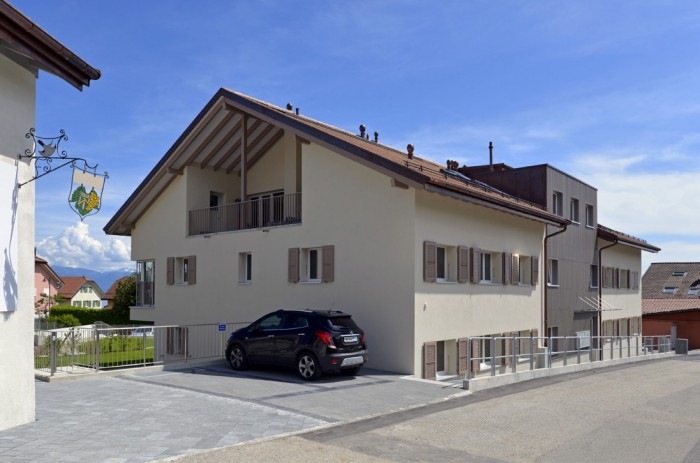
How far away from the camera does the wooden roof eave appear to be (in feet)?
50.9

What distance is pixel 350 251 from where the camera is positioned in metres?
16.8

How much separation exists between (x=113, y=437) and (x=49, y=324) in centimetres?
2645

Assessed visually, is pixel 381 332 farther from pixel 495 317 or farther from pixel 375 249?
pixel 495 317

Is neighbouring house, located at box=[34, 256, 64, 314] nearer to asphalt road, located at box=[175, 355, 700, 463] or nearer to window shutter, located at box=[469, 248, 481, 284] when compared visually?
window shutter, located at box=[469, 248, 481, 284]

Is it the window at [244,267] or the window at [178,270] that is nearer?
the window at [244,267]

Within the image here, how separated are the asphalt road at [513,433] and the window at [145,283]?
555 inches

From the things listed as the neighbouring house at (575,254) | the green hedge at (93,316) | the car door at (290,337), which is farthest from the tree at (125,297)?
the car door at (290,337)

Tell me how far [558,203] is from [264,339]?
1446 centimetres

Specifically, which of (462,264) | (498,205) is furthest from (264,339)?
(498,205)

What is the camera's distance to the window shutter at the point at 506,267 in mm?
20188

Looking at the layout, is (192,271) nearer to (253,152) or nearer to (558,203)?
(253,152)

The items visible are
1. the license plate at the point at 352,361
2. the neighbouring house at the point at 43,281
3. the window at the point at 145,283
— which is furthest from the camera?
the neighbouring house at the point at 43,281

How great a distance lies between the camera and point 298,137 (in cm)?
1802

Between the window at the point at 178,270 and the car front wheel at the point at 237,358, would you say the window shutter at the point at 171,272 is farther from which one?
the car front wheel at the point at 237,358
